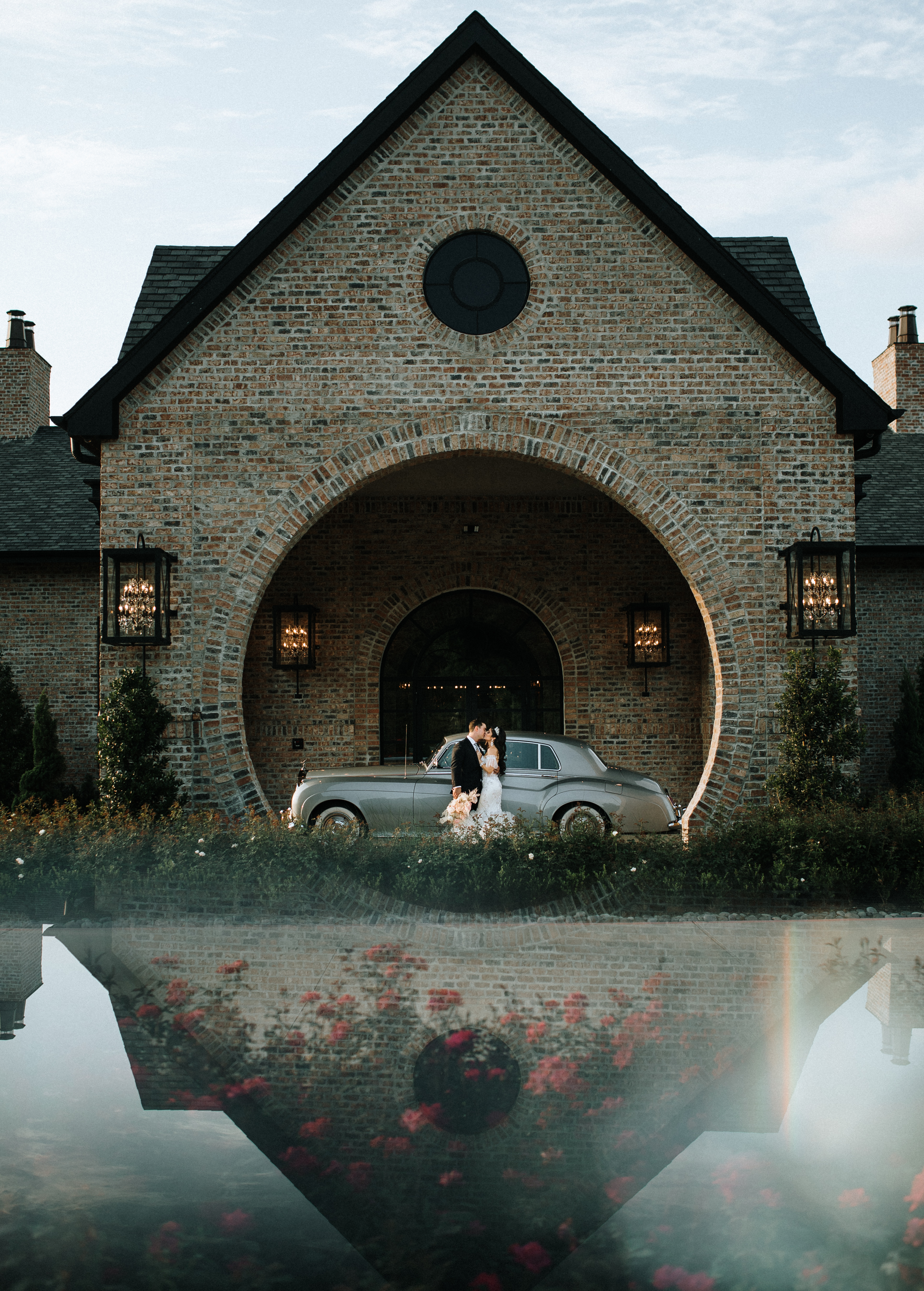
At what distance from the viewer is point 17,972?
627 centimetres

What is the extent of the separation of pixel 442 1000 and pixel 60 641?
34.3 feet

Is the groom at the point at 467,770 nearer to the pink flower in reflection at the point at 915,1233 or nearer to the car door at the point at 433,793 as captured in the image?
the car door at the point at 433,793

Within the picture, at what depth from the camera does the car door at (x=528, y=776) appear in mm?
9758

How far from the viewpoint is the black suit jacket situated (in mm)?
9070

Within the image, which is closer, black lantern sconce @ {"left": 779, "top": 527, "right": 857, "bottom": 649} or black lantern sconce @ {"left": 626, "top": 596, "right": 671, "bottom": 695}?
black lantern sconce @ {"left": 779, "top": 527, "right": 857, "bottom": 649}

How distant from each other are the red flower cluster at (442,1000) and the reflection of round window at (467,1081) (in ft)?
1.29

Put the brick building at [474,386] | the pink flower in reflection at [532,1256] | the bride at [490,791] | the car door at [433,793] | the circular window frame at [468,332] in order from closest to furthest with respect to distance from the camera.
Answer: the pink flower in reflection at [532,1256], the bride at [490,791], the car door at [433,793], the brick building at [474,386], the circular window frame at [468,332]

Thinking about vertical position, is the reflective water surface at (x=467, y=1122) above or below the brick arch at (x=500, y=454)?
below

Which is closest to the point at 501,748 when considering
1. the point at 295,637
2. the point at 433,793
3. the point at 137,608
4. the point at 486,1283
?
the point at 433,793

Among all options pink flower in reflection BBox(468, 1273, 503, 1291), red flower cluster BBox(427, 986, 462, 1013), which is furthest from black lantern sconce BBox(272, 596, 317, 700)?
pink flower in reflection BBox(468, 1273, 503, 1291)

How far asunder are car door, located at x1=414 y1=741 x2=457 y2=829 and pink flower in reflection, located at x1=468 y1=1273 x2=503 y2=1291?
6457 mm

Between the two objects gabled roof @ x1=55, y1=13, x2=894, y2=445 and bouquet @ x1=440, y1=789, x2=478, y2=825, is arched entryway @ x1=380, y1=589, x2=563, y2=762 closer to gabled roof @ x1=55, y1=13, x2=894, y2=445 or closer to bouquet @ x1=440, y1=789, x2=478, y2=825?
bouquet @ x1=440, y1=789, x2=478, y2=825

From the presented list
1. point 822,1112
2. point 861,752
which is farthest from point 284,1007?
point 861,752

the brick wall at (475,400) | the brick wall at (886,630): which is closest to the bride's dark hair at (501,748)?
the brick wall at (475,400)
